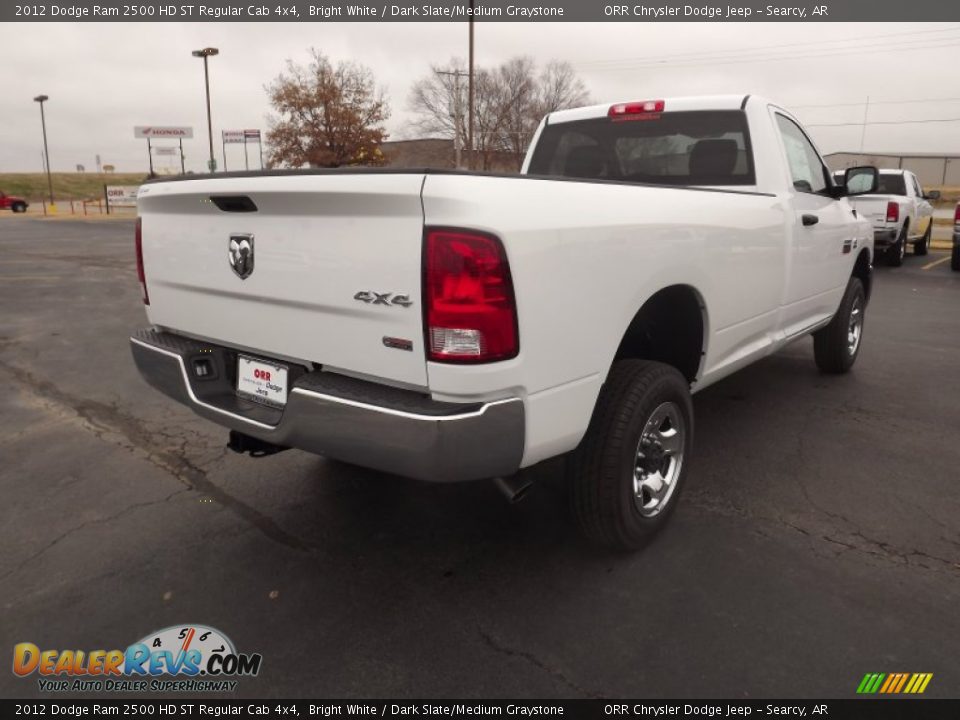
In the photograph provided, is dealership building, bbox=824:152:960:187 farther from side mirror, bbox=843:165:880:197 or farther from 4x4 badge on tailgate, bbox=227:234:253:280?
4x4 badge on tailgate, bbox=227:234:253:280

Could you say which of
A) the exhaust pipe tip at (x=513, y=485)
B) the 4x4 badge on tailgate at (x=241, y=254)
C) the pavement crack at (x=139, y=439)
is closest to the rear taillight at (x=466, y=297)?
the exhaust pipe tip at (x=513, y=485)

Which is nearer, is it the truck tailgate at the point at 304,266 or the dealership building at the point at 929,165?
the truck tailgate at the point at 304,266

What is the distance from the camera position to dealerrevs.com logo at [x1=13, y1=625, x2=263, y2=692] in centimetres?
210

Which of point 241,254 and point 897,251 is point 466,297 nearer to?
point 241,254

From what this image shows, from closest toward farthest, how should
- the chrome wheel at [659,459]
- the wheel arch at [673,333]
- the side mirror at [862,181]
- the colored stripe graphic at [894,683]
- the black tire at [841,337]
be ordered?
the colored stripe graphic at [894,683] → the chrome wheel at [659,459] → the wheel arch at [673,333] → the side mirror at [862,181] → the black tire at [841,337]

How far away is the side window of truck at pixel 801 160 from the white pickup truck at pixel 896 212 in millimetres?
7897

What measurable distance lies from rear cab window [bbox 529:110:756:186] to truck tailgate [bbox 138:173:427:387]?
2.08 metres

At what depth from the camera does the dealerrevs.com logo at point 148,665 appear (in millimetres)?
A: 2100

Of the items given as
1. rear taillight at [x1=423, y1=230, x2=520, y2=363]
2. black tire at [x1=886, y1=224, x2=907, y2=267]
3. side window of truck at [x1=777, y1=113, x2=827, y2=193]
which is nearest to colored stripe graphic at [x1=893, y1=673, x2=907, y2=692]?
rear taillight at [x1=423, y1=230, x2=520, y2=363]

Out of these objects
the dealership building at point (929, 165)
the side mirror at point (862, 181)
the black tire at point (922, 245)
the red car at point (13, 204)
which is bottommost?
the black tire at point (922, 245)

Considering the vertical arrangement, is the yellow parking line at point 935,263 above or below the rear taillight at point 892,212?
below

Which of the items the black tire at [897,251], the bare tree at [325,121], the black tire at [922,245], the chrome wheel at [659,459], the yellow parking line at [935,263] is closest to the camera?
the chrome wheel at [659,459]
